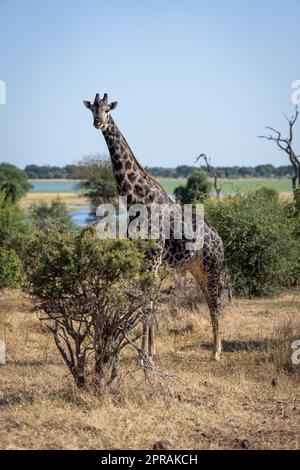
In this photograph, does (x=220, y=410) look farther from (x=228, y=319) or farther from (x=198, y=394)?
(x=228, y=319)

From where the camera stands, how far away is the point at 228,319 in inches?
529

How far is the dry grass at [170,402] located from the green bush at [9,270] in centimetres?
295

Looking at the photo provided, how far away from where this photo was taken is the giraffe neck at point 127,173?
10.5 m

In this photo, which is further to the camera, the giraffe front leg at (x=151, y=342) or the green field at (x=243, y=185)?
the green field at (x=243, y=185)

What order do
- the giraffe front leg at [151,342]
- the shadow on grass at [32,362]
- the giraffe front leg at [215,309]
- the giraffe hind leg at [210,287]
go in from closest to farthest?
the shadow on grass at [32,362] → the giraffe front leg at [151,342] → the giraffe front leg at [215,309] → the giraffe hind leg at [210,287]

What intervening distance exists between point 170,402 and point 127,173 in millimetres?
4109

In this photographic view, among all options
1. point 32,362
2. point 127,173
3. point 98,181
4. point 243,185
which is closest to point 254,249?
point 127,173

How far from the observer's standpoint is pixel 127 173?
34.8 feet

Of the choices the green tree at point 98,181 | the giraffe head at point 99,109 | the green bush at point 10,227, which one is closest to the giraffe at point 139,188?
the giraffe head at point 99,109

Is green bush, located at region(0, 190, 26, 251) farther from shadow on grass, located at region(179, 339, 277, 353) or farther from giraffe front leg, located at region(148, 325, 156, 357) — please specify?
giraffe front leg, located at region(148, 325, 156, 357)

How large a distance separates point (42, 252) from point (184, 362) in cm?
340

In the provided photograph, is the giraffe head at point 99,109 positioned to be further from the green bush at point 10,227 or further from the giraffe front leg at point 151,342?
the green bush at point 10,227

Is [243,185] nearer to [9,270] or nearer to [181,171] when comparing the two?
[9,270]

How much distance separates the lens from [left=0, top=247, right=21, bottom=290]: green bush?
14719 millimetres
